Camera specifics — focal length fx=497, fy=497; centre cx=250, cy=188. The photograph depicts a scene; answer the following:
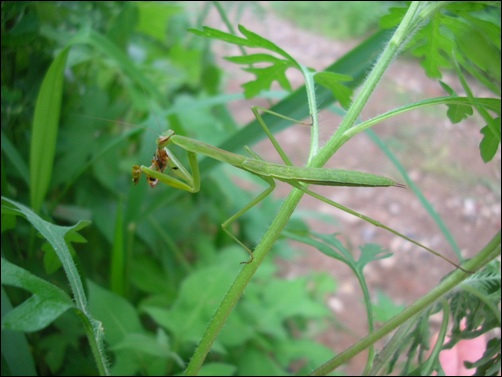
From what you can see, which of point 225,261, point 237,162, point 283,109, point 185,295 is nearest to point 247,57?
point 237,162

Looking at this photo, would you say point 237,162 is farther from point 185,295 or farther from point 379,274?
point 379,274

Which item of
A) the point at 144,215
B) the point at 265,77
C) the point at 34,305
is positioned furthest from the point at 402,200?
the point at 34,305

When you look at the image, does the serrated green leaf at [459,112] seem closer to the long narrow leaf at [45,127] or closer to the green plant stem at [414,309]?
the green plant stem at [414,309]

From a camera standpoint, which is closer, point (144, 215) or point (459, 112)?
point (459, 112)

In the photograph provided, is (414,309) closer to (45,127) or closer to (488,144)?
(488,144)

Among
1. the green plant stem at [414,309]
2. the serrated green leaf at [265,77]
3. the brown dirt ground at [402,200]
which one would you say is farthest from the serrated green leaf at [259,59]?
the brown dirt ground at [402,200]

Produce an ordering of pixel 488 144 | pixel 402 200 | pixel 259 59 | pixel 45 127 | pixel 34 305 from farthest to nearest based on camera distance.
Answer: pixel 402 200
pixel 45 127
pixel 259 59
pixel 488 144
pixel 34 305
